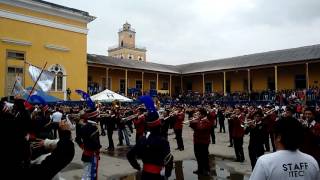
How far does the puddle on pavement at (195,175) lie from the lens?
8584 mm

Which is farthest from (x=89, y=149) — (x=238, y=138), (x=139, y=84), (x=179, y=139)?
(x=139, y=84)

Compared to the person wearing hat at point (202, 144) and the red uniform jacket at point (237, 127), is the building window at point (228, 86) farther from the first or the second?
the person wearing hat at point (202, 144)

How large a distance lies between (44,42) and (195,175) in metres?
23.8

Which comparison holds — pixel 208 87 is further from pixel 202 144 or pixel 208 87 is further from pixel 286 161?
pixel 286 161

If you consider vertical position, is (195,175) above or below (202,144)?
below

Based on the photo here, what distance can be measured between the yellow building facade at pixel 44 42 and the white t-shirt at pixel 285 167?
78.6ft

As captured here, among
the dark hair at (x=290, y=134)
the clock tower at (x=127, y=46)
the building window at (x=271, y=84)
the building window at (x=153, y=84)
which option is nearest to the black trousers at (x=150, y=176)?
the dark hair at (x=290, y=134)

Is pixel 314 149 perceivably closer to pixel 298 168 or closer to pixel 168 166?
pixel 168 166

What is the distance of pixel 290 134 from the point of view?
2676 millimetres

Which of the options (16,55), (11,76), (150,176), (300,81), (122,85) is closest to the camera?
(150,176)

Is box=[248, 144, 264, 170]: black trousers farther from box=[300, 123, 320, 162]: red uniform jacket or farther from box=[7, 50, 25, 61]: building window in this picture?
box=[7, 50, 25, 61]: building window

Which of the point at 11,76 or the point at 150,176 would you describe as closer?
the point at 150,176

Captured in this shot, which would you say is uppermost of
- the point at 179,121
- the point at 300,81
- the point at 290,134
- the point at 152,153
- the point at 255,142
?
the point at 300,81

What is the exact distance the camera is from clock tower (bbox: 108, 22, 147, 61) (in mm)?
83938
